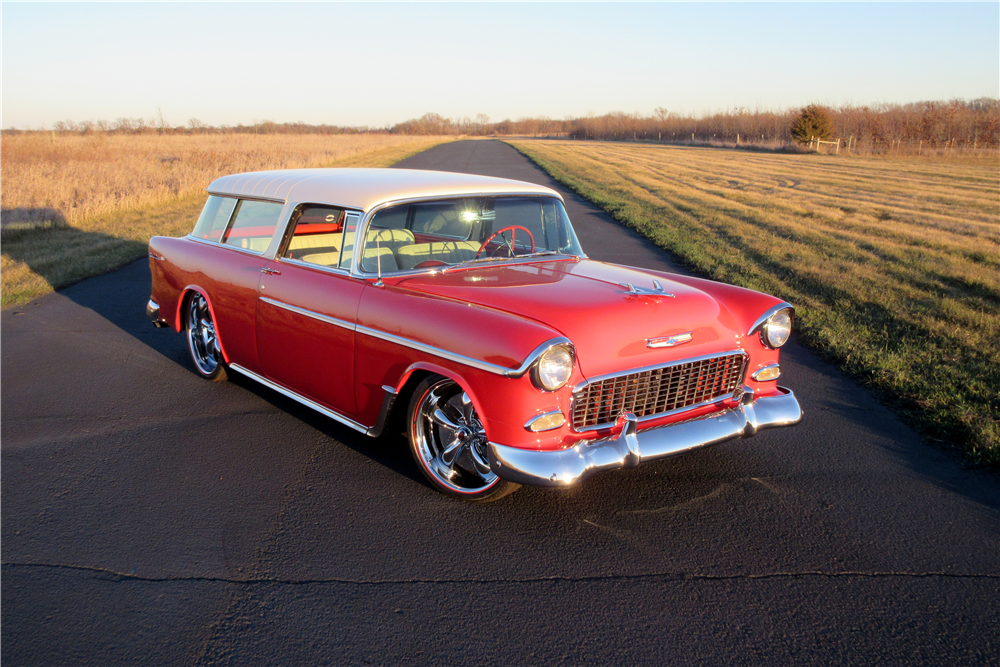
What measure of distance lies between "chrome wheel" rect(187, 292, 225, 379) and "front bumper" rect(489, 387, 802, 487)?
3.05 meters

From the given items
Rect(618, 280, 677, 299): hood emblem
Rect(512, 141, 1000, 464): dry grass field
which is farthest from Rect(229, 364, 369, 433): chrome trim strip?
Rect(512, 141, 1000, 464): dry grass field

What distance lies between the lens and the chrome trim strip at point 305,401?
3879mm

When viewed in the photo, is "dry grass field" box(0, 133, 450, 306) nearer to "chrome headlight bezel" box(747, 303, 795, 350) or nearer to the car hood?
the car hood

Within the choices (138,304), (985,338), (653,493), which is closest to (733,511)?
(653,493)

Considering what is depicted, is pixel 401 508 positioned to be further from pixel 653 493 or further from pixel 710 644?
pixel 710 644

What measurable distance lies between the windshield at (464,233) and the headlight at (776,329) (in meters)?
1.33

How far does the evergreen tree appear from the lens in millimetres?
47531

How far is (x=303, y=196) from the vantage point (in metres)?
4.46

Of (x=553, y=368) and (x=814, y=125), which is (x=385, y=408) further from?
(x=814, y=125)

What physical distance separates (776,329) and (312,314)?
2.59m

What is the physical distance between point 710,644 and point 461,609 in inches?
35.5

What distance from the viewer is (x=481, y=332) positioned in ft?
10.4

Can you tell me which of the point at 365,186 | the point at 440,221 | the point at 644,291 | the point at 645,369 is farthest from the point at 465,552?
the point at 365,186

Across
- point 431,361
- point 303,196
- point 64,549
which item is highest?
point 303,196
